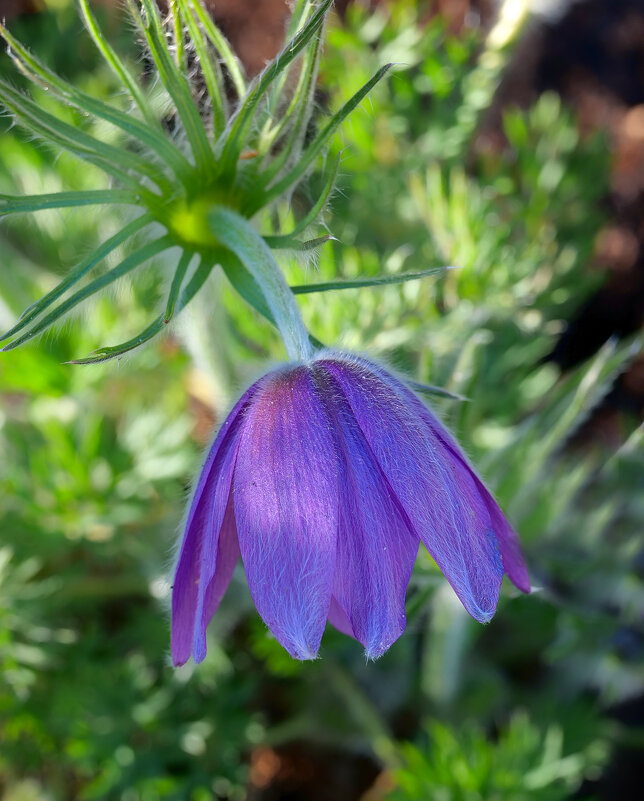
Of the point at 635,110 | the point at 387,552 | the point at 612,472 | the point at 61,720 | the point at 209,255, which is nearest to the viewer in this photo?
the point at 387,552

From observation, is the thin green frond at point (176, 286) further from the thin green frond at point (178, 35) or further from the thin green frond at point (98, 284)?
the thin green frond at point (178, 35)

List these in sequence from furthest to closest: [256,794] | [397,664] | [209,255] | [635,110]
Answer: [635,110], [256,794], [397,664], [209,255]

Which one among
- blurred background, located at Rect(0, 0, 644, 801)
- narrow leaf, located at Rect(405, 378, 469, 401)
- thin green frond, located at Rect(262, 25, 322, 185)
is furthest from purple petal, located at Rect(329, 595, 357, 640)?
thin green frond, located at Rect(262, 25, 322, 185)

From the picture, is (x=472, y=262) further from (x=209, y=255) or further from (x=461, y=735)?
(x=461, y=735)

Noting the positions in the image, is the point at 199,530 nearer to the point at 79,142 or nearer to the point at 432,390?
the point at 432,390

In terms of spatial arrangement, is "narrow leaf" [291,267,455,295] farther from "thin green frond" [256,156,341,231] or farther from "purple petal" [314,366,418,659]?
"purple petal" [314,366,418,659]

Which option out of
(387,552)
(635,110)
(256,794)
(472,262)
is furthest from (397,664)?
(635,110)

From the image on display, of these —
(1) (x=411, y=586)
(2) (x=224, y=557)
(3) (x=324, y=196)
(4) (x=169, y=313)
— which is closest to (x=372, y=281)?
(3) (x=324, y=196)

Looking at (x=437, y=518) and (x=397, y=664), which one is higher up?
(x=437, y=518)
